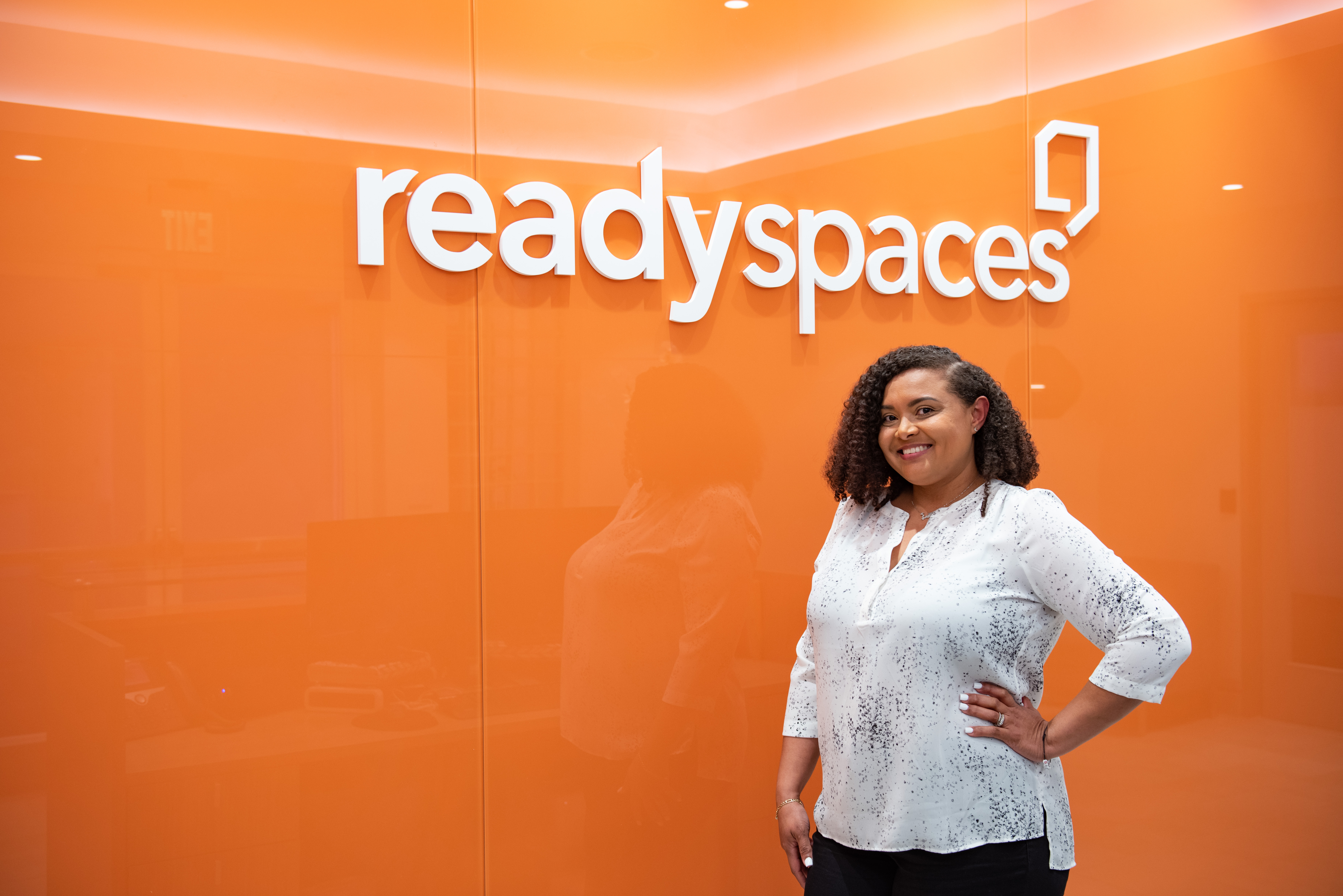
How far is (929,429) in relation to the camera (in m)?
2.06

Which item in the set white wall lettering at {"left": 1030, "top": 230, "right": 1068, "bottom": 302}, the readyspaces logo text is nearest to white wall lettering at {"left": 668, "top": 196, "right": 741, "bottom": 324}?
the readyspaces logo text

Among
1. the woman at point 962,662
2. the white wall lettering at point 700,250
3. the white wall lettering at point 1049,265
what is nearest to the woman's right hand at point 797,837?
the woman at point 962,662

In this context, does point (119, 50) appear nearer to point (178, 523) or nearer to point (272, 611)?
point (178, 523)

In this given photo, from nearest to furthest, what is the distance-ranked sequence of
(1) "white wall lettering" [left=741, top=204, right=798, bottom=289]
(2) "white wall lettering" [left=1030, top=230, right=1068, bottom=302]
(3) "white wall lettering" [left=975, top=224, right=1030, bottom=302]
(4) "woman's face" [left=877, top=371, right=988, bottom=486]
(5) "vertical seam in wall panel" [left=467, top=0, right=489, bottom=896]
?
(4) "woman's face" [left=877, top=371, right=988, bottom=486] < (5) "vertical seam in wall panel" [left=467, top=0, right=489, bottom=896] < (1) "white wall lettering" [left=741, top=204, right=798, bottom=289] < (3) "white wall lettering" [left=975, top=224, right=1030, bottom=302] < (2) "white wall lettering" [left=1030, top=230, right=1068, bottom=302]

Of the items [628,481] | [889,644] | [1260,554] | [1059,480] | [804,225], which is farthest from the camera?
[1260,554]

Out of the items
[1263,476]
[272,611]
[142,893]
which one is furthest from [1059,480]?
[142,893]

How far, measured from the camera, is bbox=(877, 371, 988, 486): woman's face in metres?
2.07

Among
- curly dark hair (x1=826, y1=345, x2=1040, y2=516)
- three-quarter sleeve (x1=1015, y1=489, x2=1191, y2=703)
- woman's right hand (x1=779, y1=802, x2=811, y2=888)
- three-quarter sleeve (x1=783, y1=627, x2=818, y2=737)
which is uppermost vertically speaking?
curly dark hair (x1=826, y1=345, x2=1040, y2=516)

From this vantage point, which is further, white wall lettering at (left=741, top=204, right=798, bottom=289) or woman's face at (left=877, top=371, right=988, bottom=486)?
white wall lettering at (left=741, top=204, right=798, bottom=289)

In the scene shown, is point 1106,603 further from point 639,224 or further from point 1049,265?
point 1049,265

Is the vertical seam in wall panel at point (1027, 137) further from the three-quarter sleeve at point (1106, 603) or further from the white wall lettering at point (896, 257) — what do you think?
the three-quarter sleeve at point (1106, 603)

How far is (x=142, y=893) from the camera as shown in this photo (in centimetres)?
224

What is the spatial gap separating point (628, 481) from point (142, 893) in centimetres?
140

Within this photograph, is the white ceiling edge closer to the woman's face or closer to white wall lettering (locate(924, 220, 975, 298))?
white wall lettering (locate(924, 220, 975, 298))
